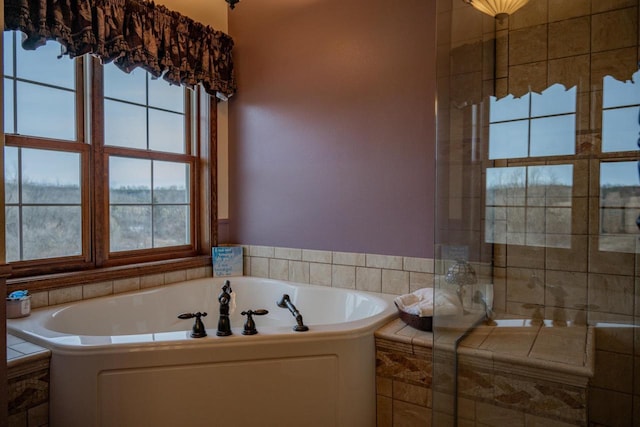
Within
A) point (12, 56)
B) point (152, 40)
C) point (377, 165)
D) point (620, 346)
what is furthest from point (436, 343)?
point (12, 56)

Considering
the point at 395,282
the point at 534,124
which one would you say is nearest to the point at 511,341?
the point at 395,282

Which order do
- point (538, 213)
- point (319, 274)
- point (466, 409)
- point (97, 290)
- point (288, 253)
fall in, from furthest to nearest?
point (288, 253)
point (319, 274)
point (97, 290)
point (538, 213)
point (466, 409)

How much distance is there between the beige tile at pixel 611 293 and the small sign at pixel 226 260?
7.63 ft

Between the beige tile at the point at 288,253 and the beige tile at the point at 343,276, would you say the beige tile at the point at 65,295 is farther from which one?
the beige tile at the point at 343,276

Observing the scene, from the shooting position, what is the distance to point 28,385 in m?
1.56

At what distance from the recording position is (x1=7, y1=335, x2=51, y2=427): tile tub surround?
4.96ft

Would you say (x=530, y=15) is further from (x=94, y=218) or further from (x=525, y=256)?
(x=94, y=218)

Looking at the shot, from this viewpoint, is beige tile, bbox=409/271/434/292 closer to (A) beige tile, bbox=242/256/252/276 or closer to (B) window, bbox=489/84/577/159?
(B) window, bbox=489/84/577/159

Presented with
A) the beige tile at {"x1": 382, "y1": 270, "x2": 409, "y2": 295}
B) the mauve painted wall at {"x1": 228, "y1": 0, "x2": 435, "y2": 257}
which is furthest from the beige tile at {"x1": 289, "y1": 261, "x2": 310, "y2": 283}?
the beige tile at {"x1": 382, "y1": 270, "x2": 409, "y2": 295}

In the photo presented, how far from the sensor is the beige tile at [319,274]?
9.16 feet

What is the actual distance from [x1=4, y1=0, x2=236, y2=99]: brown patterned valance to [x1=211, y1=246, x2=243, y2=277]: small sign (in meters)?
1.23

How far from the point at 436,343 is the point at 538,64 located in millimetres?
1524

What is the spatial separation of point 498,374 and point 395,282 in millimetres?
954

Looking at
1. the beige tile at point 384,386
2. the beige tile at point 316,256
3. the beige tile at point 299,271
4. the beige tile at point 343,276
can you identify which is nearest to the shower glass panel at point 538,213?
the beige tile at point 384,386
